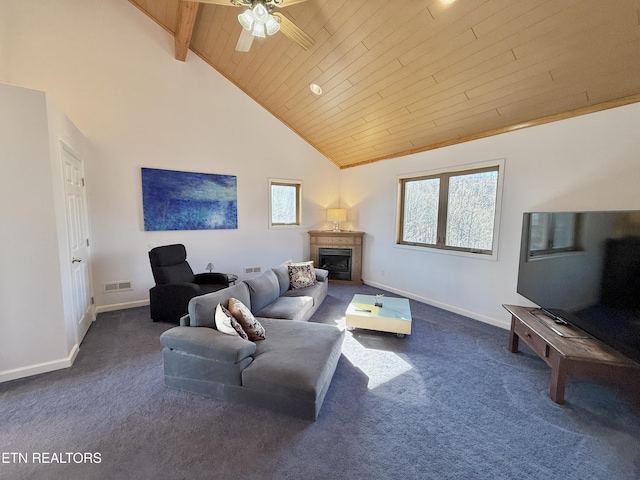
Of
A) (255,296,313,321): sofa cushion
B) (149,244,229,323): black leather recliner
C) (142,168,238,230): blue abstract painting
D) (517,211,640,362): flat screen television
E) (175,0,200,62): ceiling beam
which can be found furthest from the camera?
(142,168,238,230): blue abstract painting

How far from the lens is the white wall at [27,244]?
2.15m

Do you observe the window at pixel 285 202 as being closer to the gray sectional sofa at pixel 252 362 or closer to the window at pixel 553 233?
the gray sectional sofa at pixel 252 362

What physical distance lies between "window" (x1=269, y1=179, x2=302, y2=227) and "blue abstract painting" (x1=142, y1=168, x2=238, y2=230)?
78cm

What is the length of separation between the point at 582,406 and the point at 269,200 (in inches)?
191

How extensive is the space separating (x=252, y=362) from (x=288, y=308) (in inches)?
43.5

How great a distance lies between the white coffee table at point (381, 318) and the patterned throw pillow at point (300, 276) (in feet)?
2.99

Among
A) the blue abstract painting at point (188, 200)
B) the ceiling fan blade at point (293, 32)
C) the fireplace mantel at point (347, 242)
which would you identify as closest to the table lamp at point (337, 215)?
the fireplace mantel at point (347, 242)

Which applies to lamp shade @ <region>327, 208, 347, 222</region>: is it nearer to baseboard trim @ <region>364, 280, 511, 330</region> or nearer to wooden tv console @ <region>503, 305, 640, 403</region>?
baseboard trim @ <region>364, 280, 511, 330</region>

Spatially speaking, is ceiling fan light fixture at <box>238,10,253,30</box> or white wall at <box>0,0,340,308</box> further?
white wall at <box>0,0,340,308</box>

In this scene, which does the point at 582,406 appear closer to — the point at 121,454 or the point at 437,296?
the point at 437,296

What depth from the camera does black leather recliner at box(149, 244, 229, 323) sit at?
3336 millimetres

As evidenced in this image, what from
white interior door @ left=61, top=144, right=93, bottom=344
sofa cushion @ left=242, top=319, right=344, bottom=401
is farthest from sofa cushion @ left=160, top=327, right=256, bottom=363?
white interior door @ left=61, top=144, right=93, bottom=344

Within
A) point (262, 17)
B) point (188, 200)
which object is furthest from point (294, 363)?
point (188, 200)

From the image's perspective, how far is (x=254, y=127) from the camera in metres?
4.88
